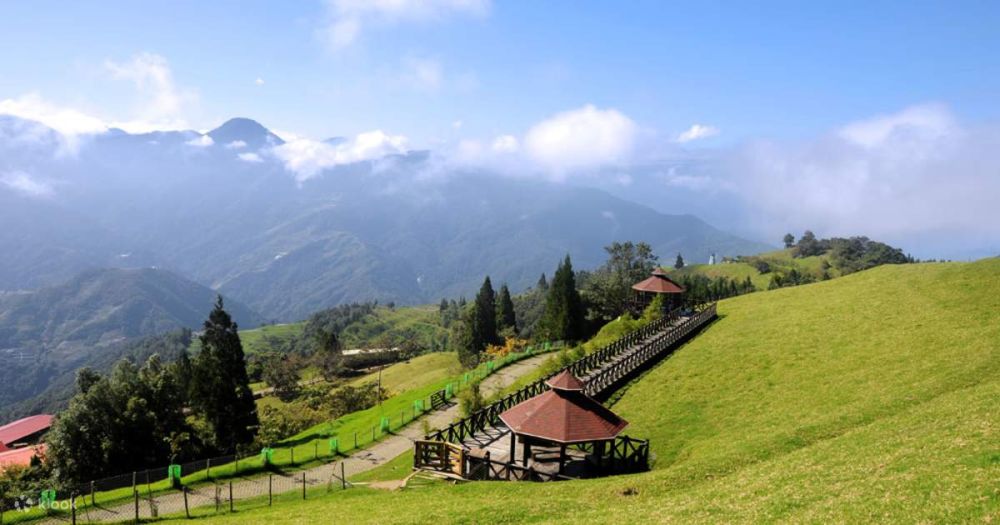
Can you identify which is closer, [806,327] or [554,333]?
[806,327]

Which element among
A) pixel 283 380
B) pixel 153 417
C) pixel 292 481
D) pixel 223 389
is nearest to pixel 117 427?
pixel 153 417

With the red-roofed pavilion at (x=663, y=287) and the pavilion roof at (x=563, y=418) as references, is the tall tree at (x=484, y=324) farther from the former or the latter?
the pavilion roof at (x=563, y=418)

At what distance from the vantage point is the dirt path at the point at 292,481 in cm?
2655

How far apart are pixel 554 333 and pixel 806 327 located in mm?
41179

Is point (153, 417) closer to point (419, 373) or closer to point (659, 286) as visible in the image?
point (659, 286)

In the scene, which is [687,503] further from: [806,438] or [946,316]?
[946,316]

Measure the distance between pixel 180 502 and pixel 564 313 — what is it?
192 feet

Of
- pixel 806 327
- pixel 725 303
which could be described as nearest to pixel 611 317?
pixel 725 303

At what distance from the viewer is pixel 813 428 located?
24234 millimetres

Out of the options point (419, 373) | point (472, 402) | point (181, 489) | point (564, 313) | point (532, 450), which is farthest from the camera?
point (419, 373)

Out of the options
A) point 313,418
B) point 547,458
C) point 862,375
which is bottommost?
point 313,418

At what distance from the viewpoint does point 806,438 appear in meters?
23.3

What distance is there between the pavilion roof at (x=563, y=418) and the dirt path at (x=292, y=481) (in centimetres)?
1323

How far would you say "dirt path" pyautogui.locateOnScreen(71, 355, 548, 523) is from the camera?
2655 centimetres
